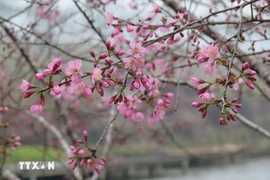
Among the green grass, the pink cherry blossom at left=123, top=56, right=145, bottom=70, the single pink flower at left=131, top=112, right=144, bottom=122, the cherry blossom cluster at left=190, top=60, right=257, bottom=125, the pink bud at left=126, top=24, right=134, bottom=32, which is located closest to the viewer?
Result: the cherry blossom cluster at left=190, top=60, right=257, bottom=125

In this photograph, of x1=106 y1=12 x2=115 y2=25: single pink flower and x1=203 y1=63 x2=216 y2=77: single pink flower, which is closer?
x1=203 y1=63 x2=216 y2=77: single pink flower

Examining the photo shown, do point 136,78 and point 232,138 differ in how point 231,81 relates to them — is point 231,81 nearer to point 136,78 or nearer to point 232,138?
point 136,78

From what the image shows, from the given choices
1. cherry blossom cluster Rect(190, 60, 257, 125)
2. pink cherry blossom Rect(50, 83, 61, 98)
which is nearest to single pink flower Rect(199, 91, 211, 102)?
cherry blossom cluster Rect(190, 60, 257, 125)

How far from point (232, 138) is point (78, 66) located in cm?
1745

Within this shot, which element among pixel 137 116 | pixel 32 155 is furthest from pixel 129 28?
pixel 32 155

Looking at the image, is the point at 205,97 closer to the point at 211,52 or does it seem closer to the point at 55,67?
the point at 211,52

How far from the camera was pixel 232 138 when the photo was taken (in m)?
17.6

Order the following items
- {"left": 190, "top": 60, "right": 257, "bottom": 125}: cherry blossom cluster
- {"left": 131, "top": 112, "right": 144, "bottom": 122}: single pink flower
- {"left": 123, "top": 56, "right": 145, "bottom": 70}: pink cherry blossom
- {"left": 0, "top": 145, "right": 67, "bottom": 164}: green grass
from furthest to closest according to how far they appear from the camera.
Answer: {"left": 0, "top": 145, "right": 67, "bottom": 164}: green grass < {"left": 131, "top": 112, "right": 144, "bottom": 122}: single pink flower < {"left": 123, "top": 56, "right": 145, "bottom": 70}: pink cherry blossom < {"left": 190, "top": 60, "right": 257, "bottom": 125}: cherry blossom cluster

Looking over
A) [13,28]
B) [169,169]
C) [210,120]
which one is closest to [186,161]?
[169,169]

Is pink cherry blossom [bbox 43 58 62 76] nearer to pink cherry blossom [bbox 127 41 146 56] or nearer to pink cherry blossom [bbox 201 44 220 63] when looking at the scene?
pink cherry blossom [bbox 127 41 146 56]

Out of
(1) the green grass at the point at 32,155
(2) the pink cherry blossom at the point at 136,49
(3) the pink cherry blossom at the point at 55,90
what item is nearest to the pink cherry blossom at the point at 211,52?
(2) the pink cherry blossom at the point at 136,49

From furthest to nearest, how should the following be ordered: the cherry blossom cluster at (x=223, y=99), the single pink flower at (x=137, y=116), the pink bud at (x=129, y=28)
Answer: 1. the pink bud at (x=129, y=28)
2. the single pink flower at (x=137, y=116)
3. the cherry blossom cluster at (x=223, y=99)

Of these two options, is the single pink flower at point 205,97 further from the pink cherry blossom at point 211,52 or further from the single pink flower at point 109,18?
the single pink flower at point 109,18

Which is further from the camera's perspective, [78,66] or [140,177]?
[140,177]
